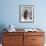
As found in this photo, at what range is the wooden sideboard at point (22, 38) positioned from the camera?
3.60 meters

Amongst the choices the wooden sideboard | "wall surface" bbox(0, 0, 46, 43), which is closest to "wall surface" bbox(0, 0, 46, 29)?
"wall surface" bbox(0, 0, 46, 43)

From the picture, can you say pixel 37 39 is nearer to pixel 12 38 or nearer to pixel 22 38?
pixel 22 38

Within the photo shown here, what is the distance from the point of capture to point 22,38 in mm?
3609

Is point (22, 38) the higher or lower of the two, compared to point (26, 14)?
lower

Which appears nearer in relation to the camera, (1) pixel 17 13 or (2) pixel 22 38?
(2) pixel 22 38

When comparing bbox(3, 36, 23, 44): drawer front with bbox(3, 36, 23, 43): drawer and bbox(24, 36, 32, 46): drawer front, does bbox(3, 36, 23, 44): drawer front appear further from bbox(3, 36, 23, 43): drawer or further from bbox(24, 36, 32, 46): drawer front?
bbox(24, 36, 32, 46): drawer front

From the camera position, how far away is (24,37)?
3602 millimetres

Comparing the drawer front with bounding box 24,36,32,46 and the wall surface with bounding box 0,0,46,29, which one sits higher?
the wall surface with bounding box 0,0,46,29

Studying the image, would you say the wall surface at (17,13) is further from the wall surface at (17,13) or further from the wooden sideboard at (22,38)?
the wooden sideboard at (22,38)

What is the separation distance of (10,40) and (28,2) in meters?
1.32

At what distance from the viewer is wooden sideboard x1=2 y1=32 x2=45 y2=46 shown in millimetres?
3598

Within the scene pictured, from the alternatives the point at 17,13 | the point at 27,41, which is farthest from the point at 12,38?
the point at 17,13

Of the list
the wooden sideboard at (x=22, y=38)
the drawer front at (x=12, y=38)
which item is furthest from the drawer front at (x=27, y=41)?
the drawer front at (x=12, y=38)

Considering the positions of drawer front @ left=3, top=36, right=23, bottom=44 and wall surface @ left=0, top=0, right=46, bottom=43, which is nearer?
drawer front @ left=3, top=36, right=23, bottom=44
